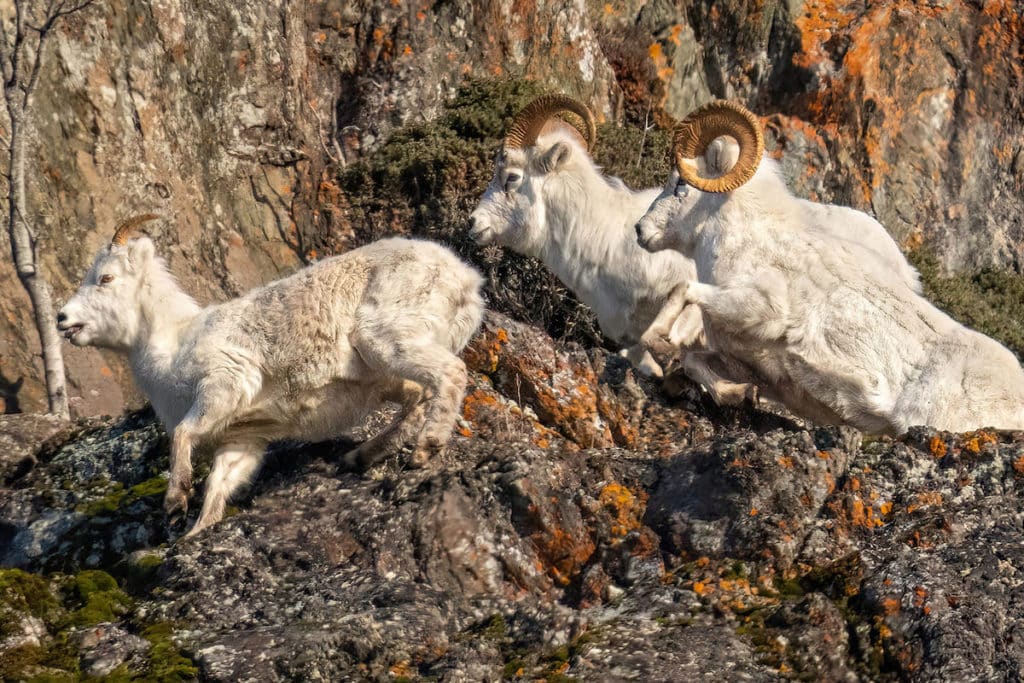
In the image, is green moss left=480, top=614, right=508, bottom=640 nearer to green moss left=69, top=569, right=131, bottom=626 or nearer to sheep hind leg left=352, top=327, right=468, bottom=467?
sheep hind leg left=352, top=327, right=468, bottom=467

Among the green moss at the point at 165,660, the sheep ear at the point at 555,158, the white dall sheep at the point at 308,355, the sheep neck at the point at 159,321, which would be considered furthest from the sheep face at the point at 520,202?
the green moss at the point at 165,660

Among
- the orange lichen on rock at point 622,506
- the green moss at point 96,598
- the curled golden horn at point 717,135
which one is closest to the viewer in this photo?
the green moss at point 96,598

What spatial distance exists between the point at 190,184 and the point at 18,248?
3171 millimetres

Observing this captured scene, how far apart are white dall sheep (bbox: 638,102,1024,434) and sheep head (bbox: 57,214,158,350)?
3690 millimetres

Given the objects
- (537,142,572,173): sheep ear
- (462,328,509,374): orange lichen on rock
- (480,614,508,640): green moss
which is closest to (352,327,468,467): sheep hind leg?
(480,614,508,640): green moss

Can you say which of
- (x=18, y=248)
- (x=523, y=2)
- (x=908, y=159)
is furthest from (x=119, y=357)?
(x=908, y=159)

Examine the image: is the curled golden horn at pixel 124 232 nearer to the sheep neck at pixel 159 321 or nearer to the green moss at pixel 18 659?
the sheep neck at pixel 159 321

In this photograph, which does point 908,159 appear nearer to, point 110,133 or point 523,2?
point 523,2

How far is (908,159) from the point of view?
18.8m

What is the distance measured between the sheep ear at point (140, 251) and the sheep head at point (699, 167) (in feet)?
11.7

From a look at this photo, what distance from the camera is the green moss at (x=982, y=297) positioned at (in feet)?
53.0

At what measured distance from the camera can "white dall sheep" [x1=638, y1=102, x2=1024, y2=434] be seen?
29.1 ft

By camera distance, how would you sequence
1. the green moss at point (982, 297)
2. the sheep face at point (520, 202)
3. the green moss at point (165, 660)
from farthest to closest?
the green moss at point (982, 297)
the sheep face at point (520, 202)
the green moss at point (165, 660)

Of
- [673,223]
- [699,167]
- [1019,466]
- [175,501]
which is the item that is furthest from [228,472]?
[1019,466]
